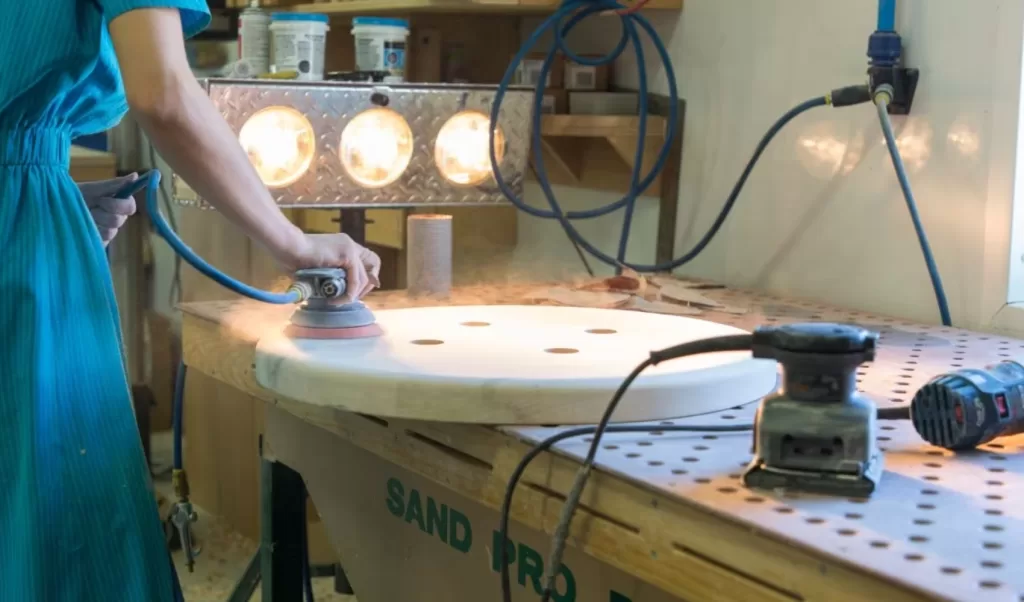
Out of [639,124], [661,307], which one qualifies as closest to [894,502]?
[661,307]

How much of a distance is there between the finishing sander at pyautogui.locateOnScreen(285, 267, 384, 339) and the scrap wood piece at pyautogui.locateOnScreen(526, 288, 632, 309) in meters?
0.38

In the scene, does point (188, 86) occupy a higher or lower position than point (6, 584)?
higher

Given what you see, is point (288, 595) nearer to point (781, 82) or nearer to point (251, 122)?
point (251, 122)

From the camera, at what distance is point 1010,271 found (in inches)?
55.6

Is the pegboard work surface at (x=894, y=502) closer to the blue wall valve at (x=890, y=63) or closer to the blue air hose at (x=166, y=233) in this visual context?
the blue air hose at (x=166, y=233)

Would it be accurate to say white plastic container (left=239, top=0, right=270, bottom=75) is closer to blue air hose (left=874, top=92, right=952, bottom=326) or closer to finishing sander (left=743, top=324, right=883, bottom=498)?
blue air hose (left=874, top=92, right=952, bottom=326)

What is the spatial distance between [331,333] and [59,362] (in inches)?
9.9

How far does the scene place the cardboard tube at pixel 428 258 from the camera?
5.26 feet

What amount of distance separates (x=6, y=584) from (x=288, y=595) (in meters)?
0.43

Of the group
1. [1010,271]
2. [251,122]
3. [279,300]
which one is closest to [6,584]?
[279,300]

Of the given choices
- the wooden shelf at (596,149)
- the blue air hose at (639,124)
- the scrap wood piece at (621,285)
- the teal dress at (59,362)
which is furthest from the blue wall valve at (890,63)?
the teal dress at (59,362)

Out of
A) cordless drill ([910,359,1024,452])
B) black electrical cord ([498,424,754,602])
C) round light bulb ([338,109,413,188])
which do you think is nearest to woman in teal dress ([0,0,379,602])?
black electrical cord ([498,424,754,602])

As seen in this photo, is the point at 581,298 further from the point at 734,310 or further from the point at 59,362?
the point at 59,362

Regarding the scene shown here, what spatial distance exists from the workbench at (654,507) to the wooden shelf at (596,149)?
0.53 metres
